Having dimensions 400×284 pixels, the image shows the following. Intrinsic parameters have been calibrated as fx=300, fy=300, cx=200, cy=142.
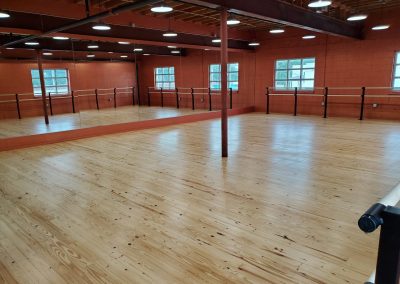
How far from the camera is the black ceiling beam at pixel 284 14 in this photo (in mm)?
4719

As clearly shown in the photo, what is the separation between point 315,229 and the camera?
259 cm

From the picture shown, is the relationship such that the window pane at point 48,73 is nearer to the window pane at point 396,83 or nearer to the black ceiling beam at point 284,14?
the black ceiling beam at point 284,14

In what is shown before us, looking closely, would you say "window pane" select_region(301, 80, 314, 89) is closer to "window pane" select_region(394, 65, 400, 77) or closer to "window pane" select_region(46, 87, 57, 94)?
"window pane" select_region(394, 65, 400, 77)

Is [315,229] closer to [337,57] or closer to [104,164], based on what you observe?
[104,164]

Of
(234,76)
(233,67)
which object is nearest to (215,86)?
(234,76)

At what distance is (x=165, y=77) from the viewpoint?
33.9ft

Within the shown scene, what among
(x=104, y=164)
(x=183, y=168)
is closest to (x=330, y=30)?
(x=183, y=168)

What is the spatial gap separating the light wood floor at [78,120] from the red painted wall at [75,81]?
16 cm

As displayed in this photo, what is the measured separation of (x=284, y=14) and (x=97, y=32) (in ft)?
13.4

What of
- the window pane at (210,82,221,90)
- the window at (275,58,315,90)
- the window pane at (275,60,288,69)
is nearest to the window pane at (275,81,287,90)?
the window at (275,58,315,90)

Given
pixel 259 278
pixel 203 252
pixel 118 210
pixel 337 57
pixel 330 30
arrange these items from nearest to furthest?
pixel 259 278
pixel 203 252
pixel 118 210
pixel 330 30
pixel 337 57

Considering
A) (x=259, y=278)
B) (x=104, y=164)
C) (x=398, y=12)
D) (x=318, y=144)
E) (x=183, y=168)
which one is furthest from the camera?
(x=398, y=12)

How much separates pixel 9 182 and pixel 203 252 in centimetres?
313

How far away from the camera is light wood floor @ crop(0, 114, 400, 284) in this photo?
208 cm
